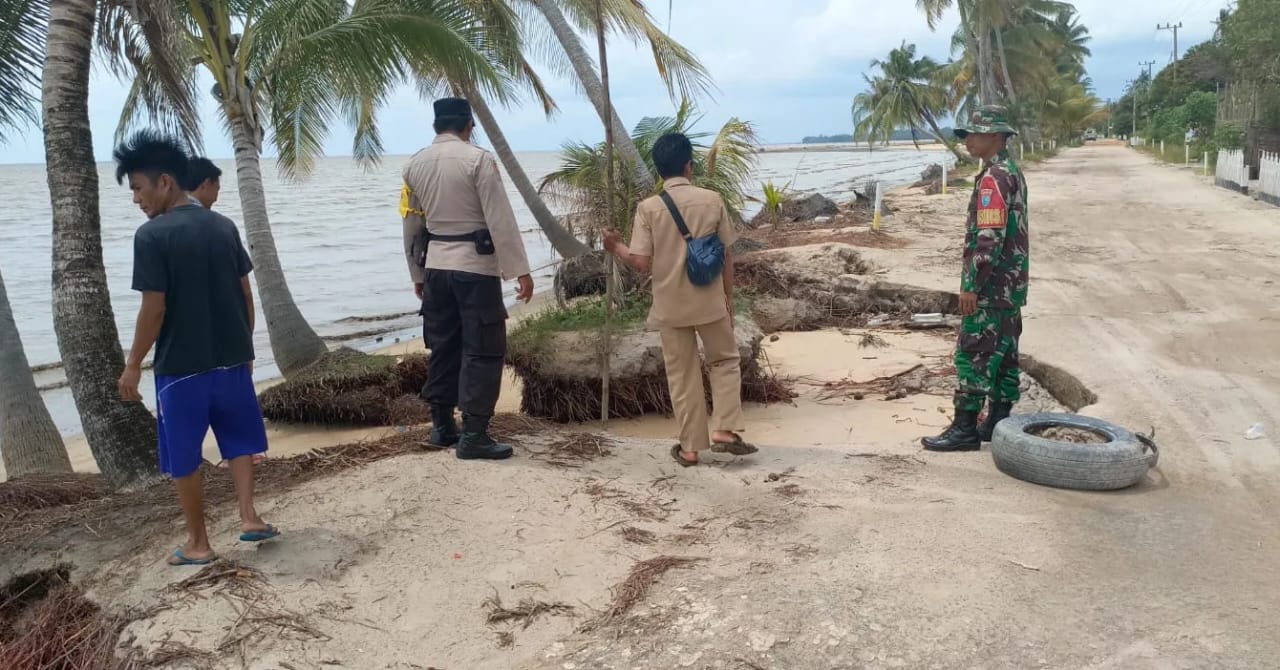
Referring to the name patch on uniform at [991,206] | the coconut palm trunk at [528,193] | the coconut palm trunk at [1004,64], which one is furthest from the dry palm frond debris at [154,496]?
the coconut palm trunk at [1004,64]

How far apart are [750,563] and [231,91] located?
8.52 metres

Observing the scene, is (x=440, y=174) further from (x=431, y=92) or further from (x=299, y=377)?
(x=431, y=92)

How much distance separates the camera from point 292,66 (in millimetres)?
8523

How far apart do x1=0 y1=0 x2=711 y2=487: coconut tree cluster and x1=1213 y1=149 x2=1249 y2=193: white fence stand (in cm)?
1889

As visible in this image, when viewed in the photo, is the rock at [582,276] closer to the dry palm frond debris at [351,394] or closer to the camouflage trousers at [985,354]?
the dry palm frond debris at [351,394]

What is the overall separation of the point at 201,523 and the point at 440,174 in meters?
2.01

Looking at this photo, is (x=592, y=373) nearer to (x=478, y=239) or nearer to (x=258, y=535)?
(x=478, y=239)

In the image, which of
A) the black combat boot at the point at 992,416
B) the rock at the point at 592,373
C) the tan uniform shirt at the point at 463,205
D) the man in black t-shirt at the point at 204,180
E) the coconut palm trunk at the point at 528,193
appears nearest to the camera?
the man in black t-shirt at the point at 204,180

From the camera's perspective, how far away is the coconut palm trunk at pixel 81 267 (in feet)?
15.6

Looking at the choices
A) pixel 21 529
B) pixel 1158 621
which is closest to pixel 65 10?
pixel 21 529

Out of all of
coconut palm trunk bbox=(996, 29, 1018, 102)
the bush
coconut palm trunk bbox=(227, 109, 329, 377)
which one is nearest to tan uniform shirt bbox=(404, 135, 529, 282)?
coconut palm trunk bbox=(227, 109, 329, 377)

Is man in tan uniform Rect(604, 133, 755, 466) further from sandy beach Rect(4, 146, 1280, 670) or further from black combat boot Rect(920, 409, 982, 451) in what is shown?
black combat boot Rect(920, 409, 982, 451)

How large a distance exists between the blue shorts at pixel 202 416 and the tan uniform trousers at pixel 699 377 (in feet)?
7.07

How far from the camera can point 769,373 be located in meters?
8.42
